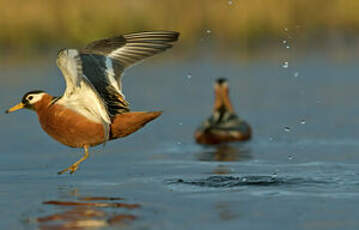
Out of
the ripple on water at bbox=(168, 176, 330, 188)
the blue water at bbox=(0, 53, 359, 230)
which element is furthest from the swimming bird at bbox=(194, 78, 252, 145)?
the ripple on water at bbox=(168, 176, 330, 188)

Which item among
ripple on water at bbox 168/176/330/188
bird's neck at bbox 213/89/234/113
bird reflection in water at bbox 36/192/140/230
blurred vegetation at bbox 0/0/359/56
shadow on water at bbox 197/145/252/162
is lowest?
shadow on water at bbox 197/145/252/162

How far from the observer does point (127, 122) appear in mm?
9766

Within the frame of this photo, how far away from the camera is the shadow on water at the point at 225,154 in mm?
13109

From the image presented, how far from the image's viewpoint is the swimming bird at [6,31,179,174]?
381 inches

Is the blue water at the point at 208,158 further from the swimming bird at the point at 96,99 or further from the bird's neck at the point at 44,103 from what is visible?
the bird's neck at the point at 44,103

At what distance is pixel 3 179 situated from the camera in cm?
1088

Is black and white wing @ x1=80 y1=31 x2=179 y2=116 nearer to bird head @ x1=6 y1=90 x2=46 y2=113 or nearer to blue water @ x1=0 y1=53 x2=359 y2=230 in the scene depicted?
bird head @ x1=6 y1=90 x2=46 y2=113

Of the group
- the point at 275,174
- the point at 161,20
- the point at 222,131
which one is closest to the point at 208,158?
the point at 275,174

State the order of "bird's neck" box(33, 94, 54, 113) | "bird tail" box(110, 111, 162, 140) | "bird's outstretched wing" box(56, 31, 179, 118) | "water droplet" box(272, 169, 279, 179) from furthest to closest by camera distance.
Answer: "water droplet" box(272, 169, 279, 179) < "bird's neck" box(33, 94, 54, 113) < "bird's outstretched wing" box(56, 31, 179, 118) < "bird tail" box(110, 111, 162, 140)

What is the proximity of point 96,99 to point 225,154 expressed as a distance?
14.5ft

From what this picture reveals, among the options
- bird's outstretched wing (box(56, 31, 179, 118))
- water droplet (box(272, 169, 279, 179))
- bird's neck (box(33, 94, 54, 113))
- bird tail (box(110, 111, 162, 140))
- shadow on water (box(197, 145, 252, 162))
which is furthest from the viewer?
shadow on water (box(197, 145, 252, 162))

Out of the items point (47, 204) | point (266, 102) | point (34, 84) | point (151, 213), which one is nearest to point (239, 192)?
point (151, 213)

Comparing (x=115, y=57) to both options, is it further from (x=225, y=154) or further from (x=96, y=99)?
(x=225, y=154)

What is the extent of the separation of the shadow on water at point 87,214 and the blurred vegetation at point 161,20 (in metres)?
17.8
